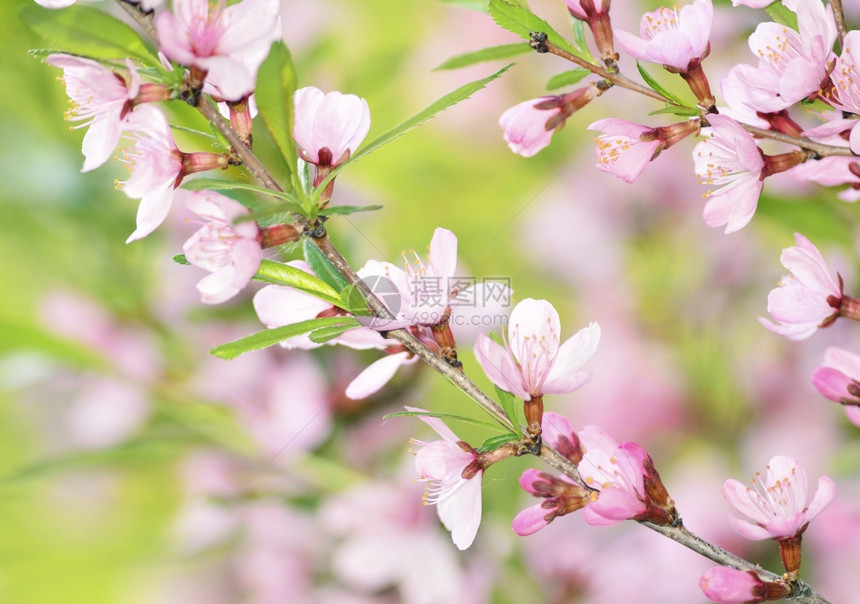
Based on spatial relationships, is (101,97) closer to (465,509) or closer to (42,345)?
(465,509)

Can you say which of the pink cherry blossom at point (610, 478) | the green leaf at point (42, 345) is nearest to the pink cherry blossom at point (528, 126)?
the pink cherry blossom at point (610, 478)

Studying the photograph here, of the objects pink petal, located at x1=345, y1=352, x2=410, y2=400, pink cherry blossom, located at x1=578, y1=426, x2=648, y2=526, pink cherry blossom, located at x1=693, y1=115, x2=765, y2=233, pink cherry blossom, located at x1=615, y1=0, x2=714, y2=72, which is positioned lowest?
pink cherry blossom, located at x1=578, y1=426, x2=648, y2=526

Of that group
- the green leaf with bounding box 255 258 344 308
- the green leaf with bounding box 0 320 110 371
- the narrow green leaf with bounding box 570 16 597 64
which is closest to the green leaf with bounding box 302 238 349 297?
the green leaf with bounding box 255 258 344 308

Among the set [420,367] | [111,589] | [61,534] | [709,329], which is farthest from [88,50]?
[111,589]

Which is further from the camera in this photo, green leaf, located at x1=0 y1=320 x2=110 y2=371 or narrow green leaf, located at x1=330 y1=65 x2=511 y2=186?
green leaf, located at x1=0 y1=320 x2=110 y2=371

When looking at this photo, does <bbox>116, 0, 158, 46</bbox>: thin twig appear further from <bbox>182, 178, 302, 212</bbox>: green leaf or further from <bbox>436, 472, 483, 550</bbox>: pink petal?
<bbox>436, 472, 483, 550</bbox>: pink petal

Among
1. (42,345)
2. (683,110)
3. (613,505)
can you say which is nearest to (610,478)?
(613,505)

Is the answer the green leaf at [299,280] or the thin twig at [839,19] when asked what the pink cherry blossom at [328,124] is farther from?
the thin twig at [839,19]
